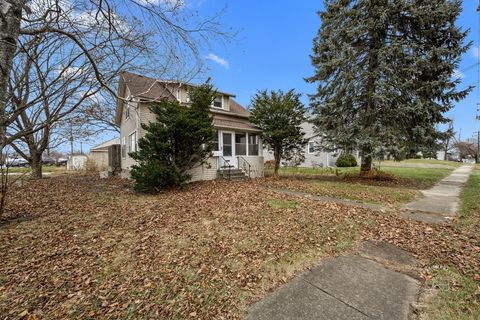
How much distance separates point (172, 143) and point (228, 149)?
430 cm

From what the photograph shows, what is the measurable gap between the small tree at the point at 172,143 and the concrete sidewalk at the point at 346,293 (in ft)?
22.8

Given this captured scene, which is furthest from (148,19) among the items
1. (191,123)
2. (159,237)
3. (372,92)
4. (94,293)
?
(372,92)

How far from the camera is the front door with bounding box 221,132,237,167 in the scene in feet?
42.9

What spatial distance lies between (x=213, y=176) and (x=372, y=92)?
8.86 meters

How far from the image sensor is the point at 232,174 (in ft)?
41.9

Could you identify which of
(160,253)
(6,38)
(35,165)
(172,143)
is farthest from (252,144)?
(35,165)

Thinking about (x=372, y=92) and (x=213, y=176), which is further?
(x=213, y=176)

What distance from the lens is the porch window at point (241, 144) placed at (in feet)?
45.4

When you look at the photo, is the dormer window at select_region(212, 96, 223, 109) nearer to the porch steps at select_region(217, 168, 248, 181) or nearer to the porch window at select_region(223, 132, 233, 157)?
the porch window at select_region(223, 132, 233, 157)

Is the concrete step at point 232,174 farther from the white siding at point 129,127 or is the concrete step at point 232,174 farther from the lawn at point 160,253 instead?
the lawn at point 160,253

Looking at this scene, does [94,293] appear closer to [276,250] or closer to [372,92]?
[276,250]

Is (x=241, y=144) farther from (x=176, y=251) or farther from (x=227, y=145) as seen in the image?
(x=176, y=251)

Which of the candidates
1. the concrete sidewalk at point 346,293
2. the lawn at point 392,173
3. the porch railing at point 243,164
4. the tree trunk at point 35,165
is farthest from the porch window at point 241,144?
the tree trunk at point 35,165

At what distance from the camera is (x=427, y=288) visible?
9.82 ft
